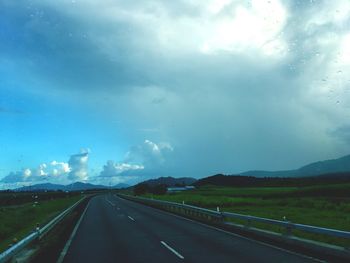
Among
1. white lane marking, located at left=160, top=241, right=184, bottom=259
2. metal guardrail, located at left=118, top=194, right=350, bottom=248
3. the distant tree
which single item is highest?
the distant tree

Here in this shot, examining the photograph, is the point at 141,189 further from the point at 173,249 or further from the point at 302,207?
the point at 173,249

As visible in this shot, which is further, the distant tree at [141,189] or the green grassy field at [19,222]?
the distant tree at [141,189]

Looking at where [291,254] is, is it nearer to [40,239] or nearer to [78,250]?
[78,250]

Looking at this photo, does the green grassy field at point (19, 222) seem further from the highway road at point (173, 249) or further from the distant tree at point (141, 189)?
the distant tree at point (141, 189)

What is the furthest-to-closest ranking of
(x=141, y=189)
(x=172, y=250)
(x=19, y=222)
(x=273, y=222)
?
(x=141, y=189), (x=19, y=222), (x=273, y=222), (x=172, y=250)

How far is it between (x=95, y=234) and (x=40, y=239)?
275 centimetres

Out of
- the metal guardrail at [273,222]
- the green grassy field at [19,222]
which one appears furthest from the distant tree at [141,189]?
the metal guardrail at [273,222]

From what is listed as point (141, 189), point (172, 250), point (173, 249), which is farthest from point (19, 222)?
point (141, 189)

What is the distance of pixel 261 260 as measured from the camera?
36.9 ft

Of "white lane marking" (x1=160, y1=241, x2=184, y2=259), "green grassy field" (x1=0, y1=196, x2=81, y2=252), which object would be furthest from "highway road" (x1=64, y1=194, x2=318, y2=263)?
"green grassy field" (x1=0, y1=196, x2=81, y2=252)

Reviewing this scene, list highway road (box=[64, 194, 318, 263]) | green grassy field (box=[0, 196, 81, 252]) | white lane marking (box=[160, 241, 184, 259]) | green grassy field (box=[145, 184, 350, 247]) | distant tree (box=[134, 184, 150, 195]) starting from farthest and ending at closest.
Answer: distant tree (box=[134, 184, 150, 195])
green grassy field (box=[0, 196, 81, 252])
green grassy field (box=[145, 184, 350, 247])
white lane marking (box=[160, 241, 184, 259])
highway road (box=[64, 194, 318, 263])

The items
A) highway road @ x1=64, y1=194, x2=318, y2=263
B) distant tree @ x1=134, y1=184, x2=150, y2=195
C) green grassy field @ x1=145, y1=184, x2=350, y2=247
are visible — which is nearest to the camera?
highway road @ x1=64, y1=194, x2=318, y2=263

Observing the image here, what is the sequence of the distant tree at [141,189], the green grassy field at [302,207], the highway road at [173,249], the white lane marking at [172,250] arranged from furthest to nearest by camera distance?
the distant tree at [141,189] < the green grassy field at [302,207] < the white lane marking at [172,250] < the highway road at [173,249]

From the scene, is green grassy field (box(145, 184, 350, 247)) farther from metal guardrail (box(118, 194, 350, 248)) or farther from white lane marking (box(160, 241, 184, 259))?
white lane marking (box(160, 241, 184, 259))
